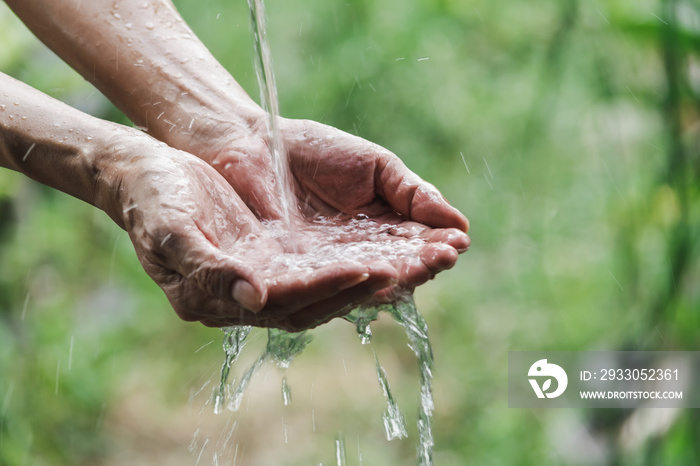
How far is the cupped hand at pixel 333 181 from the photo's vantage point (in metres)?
1.21

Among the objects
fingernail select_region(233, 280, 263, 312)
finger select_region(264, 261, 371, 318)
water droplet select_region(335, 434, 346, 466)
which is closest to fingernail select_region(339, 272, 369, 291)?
finger select_region(264, 261, 371, 318)

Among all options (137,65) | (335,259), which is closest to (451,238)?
(335,259)

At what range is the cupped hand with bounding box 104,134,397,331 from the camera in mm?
906

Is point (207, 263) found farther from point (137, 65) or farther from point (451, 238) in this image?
point (137, 65)

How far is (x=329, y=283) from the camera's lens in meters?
0.90

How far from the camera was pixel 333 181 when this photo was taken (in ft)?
4.43

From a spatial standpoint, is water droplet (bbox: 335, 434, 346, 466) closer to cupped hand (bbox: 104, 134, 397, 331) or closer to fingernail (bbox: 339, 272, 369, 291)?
cupped hand (bbox: 104, 134, 397, 331)

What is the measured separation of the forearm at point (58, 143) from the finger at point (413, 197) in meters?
0.44

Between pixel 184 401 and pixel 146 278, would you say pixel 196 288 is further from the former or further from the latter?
pixel 184 401

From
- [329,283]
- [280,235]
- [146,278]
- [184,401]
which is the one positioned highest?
[329,283]

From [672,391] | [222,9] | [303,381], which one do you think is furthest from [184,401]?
[672,391]

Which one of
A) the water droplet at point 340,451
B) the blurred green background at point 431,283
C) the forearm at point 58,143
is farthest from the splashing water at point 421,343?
the water droplet at point 340,451

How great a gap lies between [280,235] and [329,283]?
36 cm

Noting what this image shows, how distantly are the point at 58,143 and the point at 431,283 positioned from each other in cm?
180
